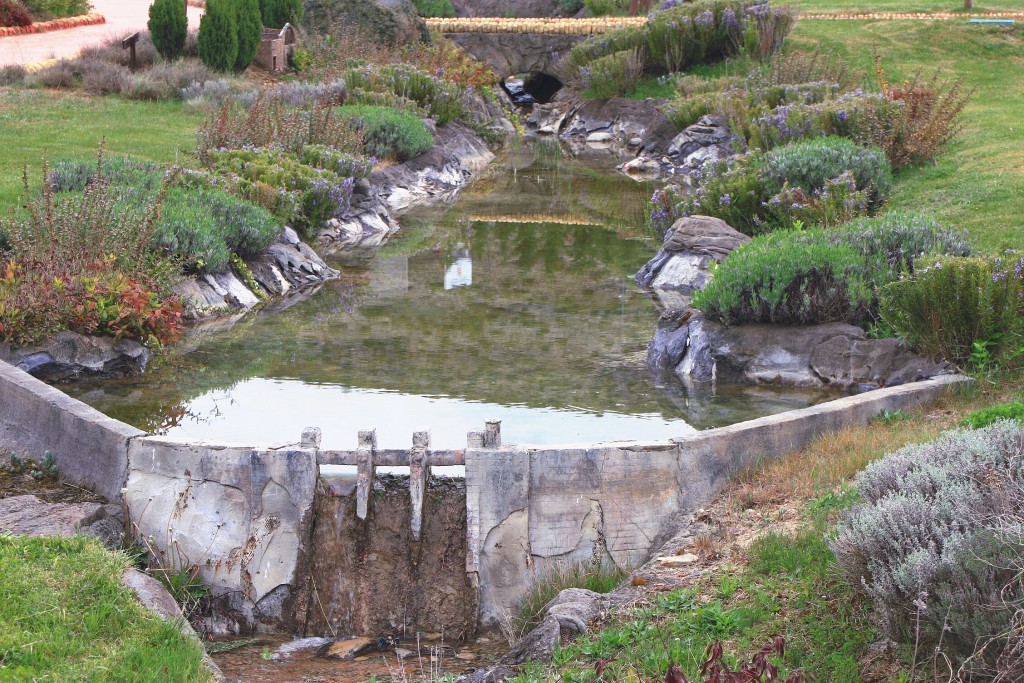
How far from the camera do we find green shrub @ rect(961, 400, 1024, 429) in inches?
243

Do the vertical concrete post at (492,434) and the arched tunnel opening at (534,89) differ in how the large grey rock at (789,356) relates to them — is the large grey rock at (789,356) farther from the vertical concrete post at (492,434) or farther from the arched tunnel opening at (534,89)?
the arched tunnel opening at (534,89)

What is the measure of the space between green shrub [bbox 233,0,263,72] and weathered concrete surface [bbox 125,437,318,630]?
2029 centimetres

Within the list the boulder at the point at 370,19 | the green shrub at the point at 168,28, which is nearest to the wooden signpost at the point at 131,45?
the green shrub at the point at 168,28

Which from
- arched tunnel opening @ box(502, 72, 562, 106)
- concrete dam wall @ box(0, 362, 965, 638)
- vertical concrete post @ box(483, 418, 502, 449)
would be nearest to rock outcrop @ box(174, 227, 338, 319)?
concrete dam wall @ box(0, 362, 965, 638)

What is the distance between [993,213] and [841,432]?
20.2 feet

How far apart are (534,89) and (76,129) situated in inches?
1137

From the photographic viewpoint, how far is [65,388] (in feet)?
27.2

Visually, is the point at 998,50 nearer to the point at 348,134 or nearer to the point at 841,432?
the point at 348,134

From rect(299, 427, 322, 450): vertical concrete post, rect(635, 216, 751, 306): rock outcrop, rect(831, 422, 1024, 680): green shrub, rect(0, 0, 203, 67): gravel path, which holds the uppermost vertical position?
rect(0, 0, 203, 67): gravel path

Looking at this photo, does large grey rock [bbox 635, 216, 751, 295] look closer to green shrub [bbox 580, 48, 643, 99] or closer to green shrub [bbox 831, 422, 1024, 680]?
green shrub [bbox 831, 422, 1024, 680]

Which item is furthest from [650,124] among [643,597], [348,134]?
[643,597]

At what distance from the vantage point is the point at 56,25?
2886 centimetres

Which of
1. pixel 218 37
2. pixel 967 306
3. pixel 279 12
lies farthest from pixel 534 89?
pixel 967 306

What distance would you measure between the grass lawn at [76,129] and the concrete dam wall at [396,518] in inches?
238
